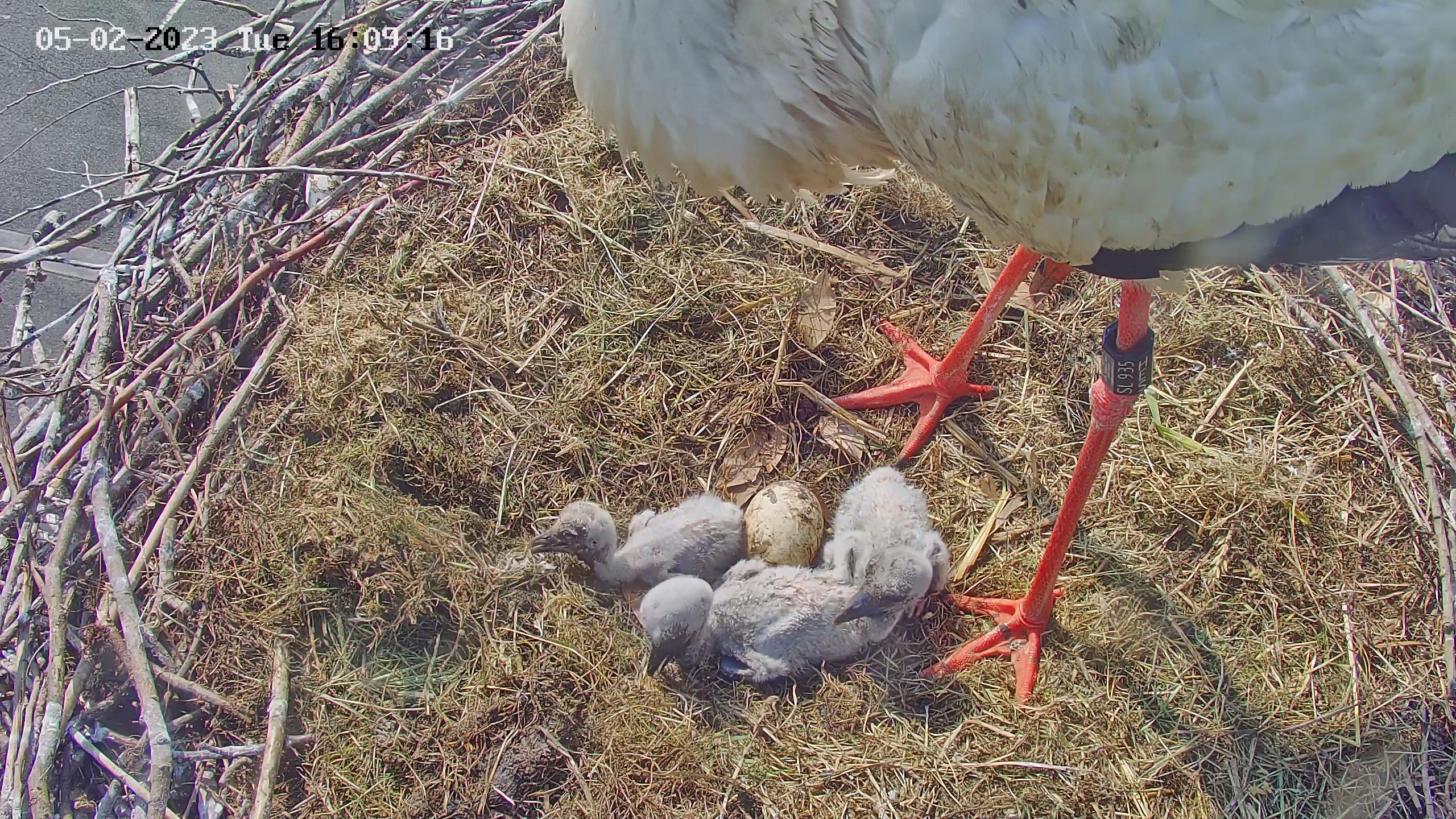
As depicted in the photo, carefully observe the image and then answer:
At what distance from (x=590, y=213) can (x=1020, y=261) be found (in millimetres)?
1488

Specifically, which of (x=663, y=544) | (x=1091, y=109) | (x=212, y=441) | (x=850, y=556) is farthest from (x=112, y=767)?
(x=1091, y=109)

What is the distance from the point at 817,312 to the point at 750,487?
2.23 ft

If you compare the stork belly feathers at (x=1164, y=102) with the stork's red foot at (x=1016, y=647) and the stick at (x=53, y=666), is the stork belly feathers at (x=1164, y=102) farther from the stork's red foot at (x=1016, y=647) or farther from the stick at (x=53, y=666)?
the stick at (x=53, y=666)

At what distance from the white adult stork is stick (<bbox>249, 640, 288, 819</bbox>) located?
5.53 feet

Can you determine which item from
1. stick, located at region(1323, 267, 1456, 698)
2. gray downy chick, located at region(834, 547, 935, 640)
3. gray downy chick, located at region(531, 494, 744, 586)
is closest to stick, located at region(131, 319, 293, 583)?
gray downy chick, located at region(531, 494, 744, 586)

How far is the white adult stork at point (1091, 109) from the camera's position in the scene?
1611mm

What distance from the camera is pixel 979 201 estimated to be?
1.87 m

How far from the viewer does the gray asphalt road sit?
3.63m

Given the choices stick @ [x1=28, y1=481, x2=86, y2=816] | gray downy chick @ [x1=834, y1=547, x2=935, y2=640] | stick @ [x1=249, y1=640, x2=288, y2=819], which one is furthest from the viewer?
gray downy chick @ [x1=834, y1=547, x2=935, y2=640]

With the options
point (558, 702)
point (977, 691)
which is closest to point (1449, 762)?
point (977, 691)

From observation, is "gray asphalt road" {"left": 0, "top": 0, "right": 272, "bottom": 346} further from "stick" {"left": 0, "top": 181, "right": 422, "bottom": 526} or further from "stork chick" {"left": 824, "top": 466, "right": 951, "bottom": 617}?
"stork chick" {"left": 824, "top": 466, "right": 951, "bottom": 617}

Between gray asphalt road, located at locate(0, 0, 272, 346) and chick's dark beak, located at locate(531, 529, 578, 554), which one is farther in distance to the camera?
gray asphalt road, located at locate(0, 0, 272, 346)

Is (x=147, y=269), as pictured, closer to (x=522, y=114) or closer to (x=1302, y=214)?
(x=522, y=114)

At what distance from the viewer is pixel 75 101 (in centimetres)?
386
